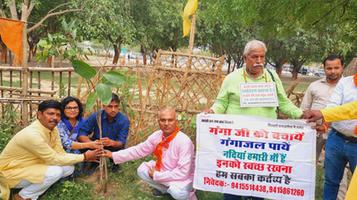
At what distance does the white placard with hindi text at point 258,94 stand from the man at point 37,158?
1641 millimetres

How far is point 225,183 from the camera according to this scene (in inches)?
142

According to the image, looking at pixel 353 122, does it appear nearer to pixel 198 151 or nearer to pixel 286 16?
pixel 198 151

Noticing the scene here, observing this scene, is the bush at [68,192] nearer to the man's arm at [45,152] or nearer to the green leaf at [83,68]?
the man's arm at [45,152]

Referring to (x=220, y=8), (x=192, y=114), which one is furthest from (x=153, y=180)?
(x=220, y=8)

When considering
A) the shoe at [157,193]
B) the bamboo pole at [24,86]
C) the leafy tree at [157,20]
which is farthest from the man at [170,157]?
the leafy tree at [157,20]

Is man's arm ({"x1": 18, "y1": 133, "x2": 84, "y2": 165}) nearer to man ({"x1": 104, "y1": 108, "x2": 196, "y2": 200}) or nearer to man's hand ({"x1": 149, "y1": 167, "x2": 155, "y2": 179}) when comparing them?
man ({"x1": 104, "y1": 108, "x2": 196, "y2": 200})

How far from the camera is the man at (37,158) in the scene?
3891 millimetres

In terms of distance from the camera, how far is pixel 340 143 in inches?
138

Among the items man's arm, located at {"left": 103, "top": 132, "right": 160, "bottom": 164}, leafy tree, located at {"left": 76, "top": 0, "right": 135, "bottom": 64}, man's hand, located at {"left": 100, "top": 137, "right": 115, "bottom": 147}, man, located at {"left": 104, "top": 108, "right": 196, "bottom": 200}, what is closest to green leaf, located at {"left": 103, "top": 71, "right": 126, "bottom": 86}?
man, located at {"left": 104, "top": 108, "right": 196, "bottom": 200}

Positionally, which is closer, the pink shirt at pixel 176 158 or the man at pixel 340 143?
the man at pixel 340 143

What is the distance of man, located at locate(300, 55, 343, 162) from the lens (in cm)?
421

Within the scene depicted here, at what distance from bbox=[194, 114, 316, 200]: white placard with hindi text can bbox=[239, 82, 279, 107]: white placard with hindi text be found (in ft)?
0.47

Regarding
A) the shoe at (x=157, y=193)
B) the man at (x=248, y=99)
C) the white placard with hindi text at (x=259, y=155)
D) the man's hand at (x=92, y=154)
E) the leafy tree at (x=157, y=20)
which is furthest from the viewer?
the leafy tree at (x=157, y=20)

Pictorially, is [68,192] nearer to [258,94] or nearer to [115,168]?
[115,168]
